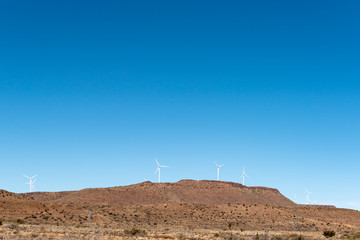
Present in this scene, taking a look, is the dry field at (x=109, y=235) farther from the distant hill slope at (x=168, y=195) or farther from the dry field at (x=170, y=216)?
the distant hill slope at (x=168, y=195)

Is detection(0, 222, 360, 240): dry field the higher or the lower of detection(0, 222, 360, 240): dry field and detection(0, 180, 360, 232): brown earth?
the lower

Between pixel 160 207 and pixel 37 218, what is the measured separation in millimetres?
34638

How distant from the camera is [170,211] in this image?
102m

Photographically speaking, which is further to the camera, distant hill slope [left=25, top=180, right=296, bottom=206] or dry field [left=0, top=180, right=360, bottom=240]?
distant hill slope [left=25, top=180, right=296, bottom=206]

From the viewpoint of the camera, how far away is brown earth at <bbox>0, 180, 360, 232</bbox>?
83062 mm

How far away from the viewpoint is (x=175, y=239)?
47.1 metres

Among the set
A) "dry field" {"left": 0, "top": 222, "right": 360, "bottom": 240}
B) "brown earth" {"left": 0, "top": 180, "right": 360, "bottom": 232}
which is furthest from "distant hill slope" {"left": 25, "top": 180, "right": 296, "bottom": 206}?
"dry field" {"left": 0, "top": 222, "right": 360, "bottom": 240}

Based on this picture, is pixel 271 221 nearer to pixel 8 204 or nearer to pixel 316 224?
pixel 316 224

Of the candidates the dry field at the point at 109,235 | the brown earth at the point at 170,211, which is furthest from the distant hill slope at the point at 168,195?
the dry field at the point at 109,235

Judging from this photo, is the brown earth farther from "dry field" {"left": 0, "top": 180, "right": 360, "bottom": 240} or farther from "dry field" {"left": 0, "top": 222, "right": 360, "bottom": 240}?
"dry field" {"left": 0, "top": 222, "right": 360, "bottom": 240}

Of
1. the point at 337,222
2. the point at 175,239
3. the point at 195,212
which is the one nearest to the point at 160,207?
the point at 195,212

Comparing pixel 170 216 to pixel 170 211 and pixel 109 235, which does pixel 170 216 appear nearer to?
pixel 170 211

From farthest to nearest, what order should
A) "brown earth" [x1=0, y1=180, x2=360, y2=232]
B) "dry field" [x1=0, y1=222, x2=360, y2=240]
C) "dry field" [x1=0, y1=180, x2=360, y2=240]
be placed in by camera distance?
"brown earth" [x1=0, y1=180, x2=360, y2=232] < "dry field" [x1=0, y1=180, x2=360, y2=240] < "dry field" [x1=0, y1=222, x2=360, y2=240]

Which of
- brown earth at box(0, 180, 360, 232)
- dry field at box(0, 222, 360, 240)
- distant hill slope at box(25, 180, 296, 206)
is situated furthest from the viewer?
distant hill slope at box(25, 180, 296, 206)
